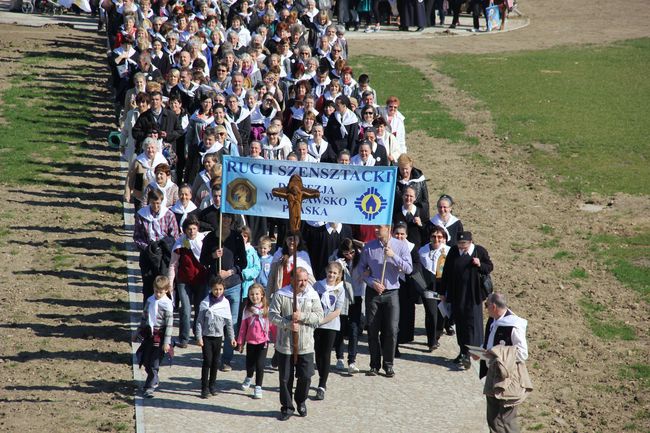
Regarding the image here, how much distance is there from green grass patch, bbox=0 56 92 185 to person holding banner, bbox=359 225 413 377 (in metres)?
10.1

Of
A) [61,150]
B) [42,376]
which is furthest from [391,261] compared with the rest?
[61,150]

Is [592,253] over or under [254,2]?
under

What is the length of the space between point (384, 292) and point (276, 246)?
342 cm

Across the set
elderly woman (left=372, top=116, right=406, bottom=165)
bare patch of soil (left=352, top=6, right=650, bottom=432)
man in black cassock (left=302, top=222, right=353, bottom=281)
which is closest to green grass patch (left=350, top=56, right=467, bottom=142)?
bare patch of soil (left=352, top=6, right=650, bottom=432)

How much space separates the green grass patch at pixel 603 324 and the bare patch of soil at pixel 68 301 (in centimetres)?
653

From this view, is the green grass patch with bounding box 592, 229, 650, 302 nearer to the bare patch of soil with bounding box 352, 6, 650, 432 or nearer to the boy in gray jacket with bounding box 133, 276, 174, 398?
the bare patch of soil with bounding box 352, 6, 650, 432

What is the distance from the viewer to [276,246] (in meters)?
18.9

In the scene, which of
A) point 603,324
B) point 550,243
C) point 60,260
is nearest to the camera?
point 603,324

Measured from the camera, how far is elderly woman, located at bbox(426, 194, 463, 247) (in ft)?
55.7

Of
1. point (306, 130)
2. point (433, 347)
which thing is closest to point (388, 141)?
point (306, 130)

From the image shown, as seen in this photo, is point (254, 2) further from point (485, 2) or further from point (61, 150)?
point (485, 2)

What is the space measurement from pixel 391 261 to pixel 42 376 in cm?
445

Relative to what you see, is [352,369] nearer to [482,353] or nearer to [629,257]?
[482,353]

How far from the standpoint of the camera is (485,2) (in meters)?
42.3
